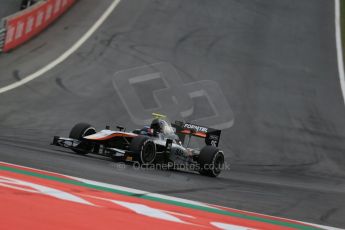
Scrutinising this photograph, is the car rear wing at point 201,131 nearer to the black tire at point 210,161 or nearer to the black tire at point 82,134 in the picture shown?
the black tire at point 210,161

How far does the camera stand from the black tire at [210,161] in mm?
13039

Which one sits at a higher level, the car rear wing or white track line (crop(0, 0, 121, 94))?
white track line (crop(0, 0, 121, 94))

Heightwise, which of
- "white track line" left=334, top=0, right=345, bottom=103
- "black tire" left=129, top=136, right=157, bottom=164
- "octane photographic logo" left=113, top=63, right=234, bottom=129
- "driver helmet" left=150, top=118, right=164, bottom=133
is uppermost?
"white track line" left=334, top=0, right=345, bottom=103

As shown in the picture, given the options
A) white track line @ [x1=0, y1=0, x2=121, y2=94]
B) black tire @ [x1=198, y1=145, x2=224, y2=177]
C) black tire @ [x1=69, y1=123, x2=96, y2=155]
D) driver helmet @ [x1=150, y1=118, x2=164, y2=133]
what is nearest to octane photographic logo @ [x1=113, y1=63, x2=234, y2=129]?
white track line @ [x1=0, y1=0, x2=121, y2=94]

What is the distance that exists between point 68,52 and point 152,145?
14.1m

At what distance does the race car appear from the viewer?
1198 centimetres

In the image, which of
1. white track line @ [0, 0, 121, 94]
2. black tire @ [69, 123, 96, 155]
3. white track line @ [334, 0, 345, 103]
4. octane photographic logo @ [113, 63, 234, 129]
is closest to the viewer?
black tire @ [69, 123, 96, 155]

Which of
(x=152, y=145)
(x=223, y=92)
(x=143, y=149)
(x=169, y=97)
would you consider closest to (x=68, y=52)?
(x=169, y=97)

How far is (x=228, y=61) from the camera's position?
26609 mm

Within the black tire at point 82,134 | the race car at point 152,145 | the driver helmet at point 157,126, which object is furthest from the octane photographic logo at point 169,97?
the black tire at point 82,134

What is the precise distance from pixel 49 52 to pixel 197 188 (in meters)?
16.3

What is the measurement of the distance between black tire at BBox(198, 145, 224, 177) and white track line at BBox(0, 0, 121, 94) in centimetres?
851

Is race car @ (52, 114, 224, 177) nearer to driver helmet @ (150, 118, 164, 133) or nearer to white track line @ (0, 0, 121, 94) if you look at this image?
driver helmet @ (150, 118, 164, 133)

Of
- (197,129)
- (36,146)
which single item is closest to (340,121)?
(197,129)
